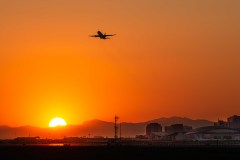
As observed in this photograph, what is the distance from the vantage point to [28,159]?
117938mm

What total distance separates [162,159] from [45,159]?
27561 millimetres

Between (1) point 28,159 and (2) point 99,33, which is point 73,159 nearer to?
(1) point 28,159

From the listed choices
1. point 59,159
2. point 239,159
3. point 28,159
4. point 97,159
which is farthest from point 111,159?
point 239,159

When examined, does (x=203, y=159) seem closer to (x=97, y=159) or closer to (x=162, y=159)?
(x=162, y=159)

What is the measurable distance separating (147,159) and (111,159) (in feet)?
27.6

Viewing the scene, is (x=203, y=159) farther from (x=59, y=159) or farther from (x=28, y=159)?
(x=28, y=159)

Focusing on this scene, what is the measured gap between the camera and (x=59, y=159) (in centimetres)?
11506

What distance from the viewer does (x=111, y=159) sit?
116 m

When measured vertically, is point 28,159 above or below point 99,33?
below

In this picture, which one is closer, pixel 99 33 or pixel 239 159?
pixel 239 159

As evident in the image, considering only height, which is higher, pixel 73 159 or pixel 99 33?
pixel 99 33

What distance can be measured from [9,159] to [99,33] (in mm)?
41619

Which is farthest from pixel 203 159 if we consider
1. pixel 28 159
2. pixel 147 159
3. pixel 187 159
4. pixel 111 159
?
pixel 28 159

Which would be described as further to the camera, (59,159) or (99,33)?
(99,33)
